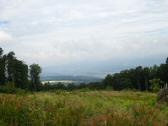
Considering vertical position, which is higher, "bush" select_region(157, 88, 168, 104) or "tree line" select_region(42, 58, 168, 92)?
"tree line" select_region(42, 58, 168, 92)

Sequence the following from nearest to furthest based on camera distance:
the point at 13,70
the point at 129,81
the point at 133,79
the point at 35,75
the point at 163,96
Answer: the point at 163,96, the point at 13,70, the point at 129,81, the point at 133,79, the point at 35,75

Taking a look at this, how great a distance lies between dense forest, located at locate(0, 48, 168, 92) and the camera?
93562 mm

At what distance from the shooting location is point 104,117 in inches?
390

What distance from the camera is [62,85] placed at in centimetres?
11100

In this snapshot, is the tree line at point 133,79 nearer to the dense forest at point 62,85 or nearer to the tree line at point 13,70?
the dense forest at point 62,85

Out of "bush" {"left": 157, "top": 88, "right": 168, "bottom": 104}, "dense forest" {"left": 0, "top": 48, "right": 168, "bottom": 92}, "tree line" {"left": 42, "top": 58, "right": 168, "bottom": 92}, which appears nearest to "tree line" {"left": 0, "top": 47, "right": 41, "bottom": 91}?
"dense forest" {"left": 0, "top": 48, "right": 168, "bottom": 92}

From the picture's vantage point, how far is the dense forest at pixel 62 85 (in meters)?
93.6

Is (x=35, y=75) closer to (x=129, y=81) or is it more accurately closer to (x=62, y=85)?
(x=62, y=85)

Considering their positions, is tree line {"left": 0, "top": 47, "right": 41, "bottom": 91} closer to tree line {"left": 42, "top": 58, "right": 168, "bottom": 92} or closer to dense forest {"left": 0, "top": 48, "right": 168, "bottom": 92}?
dense forest {"left": 0, "top": 48, "right": 168, "bottom": 92}

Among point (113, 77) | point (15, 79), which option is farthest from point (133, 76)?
point (15, 79)

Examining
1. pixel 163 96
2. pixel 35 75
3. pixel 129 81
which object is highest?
pixel 35 75

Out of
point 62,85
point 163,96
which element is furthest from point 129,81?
point 163,96

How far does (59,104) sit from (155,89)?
3296 cm

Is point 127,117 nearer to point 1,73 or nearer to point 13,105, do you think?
point 13,105
